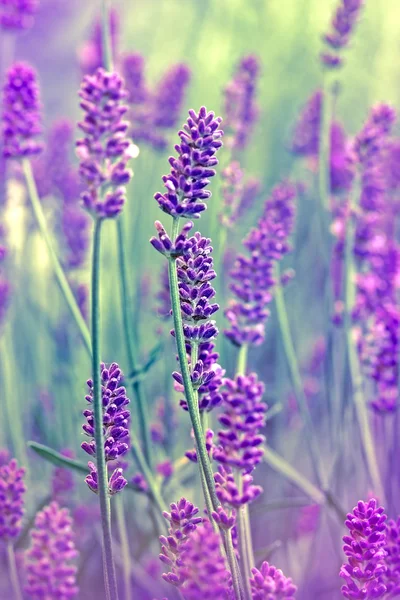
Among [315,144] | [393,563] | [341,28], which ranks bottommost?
[393,563]

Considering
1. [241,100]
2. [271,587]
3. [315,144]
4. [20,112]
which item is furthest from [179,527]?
[315,144]

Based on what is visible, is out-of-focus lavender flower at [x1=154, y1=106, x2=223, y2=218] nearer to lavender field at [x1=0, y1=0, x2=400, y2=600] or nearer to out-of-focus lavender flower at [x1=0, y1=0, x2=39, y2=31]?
lavender field at [x1=0, y1=0, x2=400, y2=600]

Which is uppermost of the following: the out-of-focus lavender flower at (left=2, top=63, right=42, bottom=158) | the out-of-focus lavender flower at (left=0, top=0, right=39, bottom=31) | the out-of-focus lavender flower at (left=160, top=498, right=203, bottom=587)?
the out-of-focus lavender flower at (left=0, top=0, right=39, bottom=31)

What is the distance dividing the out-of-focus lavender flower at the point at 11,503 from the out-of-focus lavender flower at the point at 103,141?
0.99 ft

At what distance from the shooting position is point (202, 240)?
59cm

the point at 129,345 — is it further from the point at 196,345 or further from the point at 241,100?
the point at 241,100

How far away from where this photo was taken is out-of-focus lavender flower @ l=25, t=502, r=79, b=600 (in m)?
0.63

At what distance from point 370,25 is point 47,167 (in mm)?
1676

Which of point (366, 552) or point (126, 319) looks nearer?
point (366, 552)

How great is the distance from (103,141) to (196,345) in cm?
19

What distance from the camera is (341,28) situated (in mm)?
1293

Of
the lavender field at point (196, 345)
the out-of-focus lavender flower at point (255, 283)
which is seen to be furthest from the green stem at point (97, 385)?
the out-of-focus lavender flower at point (255, 283)

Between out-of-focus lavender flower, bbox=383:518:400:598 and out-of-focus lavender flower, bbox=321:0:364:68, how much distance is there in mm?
908

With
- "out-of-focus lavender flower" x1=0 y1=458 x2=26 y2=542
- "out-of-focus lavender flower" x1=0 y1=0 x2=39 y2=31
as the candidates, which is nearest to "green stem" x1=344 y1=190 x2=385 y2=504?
"out-of-focus lavender flower" x1=0 y1=458 x2=26 y2=542
